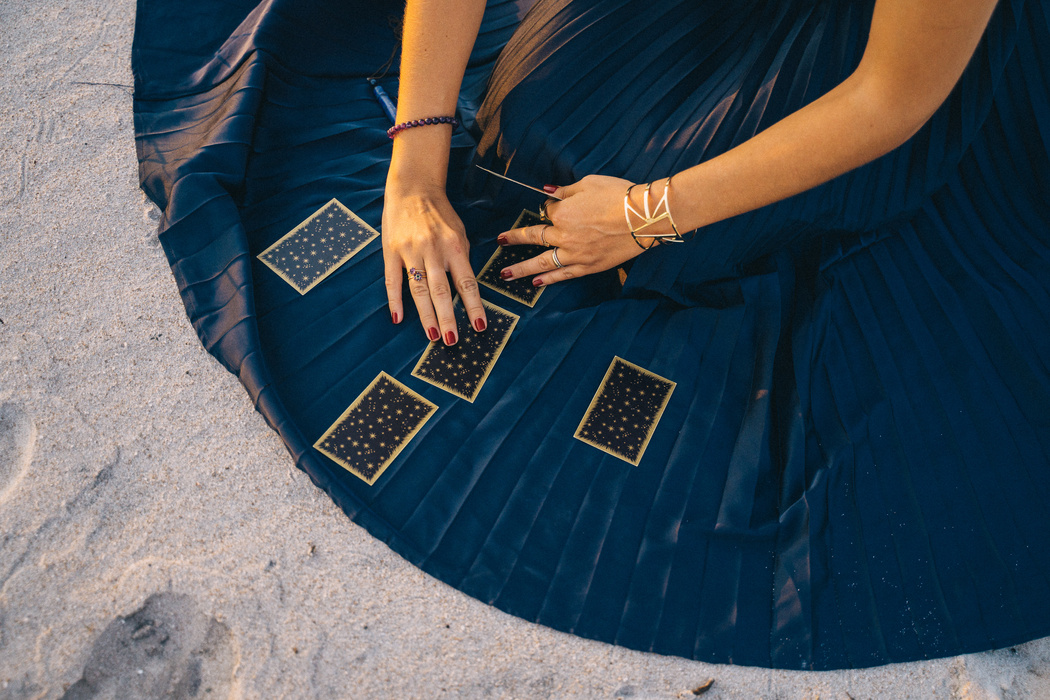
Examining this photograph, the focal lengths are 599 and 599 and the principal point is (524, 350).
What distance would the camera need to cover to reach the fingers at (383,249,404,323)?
118 centimetres

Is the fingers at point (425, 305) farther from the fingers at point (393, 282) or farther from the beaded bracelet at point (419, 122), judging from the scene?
the beaded bracelet at point (419, 122)

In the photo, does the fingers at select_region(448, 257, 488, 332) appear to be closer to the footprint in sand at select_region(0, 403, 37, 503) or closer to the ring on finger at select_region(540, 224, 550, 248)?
the ring on finger at select_region(540, 224, 550, 248)

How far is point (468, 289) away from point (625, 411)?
392mm

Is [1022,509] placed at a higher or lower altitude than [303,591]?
higher

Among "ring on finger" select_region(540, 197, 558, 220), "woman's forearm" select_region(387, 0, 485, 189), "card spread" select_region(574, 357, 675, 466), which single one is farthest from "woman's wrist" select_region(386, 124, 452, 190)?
"card spread" select_region(574, 357, 675, 466)

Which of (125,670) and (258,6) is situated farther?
(258,6)

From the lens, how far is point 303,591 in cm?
109

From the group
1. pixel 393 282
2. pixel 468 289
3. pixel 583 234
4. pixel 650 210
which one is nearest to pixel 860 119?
pixel 650 210

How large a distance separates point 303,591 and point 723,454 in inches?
32.4

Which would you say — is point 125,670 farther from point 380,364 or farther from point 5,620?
point 380,364

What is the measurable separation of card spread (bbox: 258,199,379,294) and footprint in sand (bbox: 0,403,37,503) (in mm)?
557

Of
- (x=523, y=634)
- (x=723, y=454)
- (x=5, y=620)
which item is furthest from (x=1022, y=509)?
(x=5, y=620)

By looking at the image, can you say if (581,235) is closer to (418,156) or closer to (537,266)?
(537,266)

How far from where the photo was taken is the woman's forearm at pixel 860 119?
0.79m
